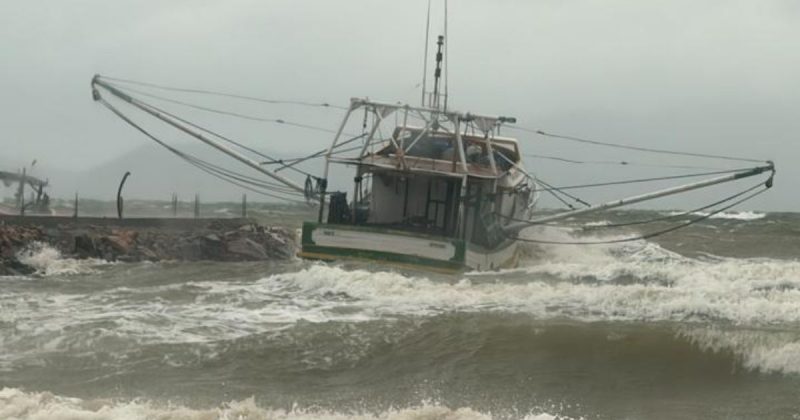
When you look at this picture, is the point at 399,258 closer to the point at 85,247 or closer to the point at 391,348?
the point at 391,348

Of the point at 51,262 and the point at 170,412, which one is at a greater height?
the point at 170,412

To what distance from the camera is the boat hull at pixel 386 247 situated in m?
22.0

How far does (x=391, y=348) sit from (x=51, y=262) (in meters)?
15.5

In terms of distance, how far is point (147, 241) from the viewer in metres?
29.6

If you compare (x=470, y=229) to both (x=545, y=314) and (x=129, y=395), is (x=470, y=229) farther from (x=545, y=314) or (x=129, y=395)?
(x=129, y=395)

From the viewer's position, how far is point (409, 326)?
15875 millimetres

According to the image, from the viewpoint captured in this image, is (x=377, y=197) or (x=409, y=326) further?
(x=377, y=197)

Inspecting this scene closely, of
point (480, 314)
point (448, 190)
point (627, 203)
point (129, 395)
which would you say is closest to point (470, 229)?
point (448, 190)

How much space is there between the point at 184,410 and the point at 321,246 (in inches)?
488

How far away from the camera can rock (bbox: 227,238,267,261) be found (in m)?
29.3

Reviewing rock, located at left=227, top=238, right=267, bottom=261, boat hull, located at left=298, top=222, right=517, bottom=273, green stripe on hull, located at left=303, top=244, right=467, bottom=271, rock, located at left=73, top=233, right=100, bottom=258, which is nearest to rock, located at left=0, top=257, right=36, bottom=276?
rock, located at left=73, top=233, right=100, bottom=258

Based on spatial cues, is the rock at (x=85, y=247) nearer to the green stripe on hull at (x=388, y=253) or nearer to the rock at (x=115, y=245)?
the rock at (x=115, y=245)

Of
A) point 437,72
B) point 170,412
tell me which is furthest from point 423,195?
point 170,412

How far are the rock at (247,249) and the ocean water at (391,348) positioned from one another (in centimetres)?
656
